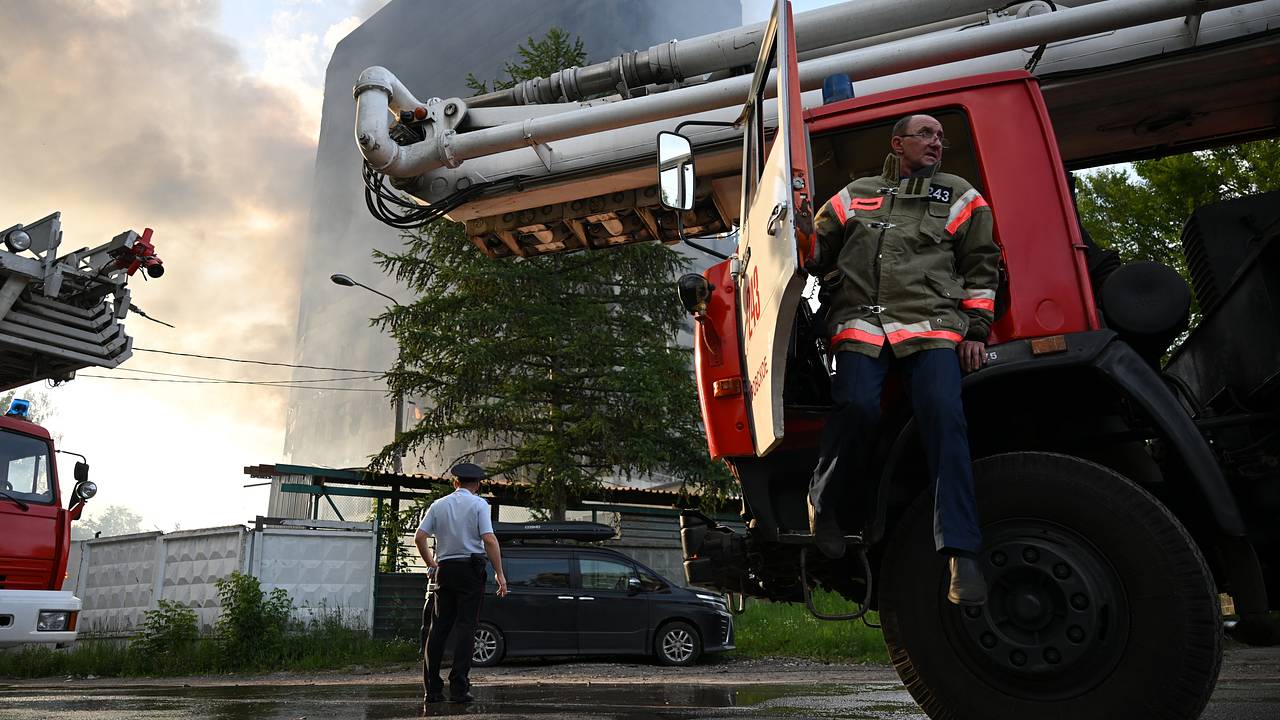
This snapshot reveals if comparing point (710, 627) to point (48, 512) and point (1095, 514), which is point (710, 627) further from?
point (1095, 514)

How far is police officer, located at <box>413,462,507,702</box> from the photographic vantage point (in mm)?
7000

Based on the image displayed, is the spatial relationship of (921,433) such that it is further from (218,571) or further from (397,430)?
(397,430)

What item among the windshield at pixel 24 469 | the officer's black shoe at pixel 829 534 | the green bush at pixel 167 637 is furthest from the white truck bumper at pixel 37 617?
the officer's black shoe at pixel 829 534

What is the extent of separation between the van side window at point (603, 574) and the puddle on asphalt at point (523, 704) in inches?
159

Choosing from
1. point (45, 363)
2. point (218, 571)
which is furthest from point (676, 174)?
point (218, 571)

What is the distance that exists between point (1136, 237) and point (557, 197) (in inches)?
504

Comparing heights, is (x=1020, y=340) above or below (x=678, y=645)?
above

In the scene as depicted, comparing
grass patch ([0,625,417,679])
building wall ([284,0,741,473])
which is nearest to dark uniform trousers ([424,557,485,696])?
grass patch ([0,625,417,679])

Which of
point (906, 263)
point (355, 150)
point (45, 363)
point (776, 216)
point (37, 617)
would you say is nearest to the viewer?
point (776, 216)

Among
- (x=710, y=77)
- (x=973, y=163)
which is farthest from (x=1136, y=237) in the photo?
(x=973, y=163)

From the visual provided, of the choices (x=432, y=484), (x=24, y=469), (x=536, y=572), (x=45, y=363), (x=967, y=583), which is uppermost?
(x=45, y=363)

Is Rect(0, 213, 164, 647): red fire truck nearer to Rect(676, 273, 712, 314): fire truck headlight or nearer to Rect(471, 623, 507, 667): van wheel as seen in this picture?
Rect(471, 623, 507, 667): van wheel

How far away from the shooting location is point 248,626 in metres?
14.5

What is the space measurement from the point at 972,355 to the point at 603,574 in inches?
441
